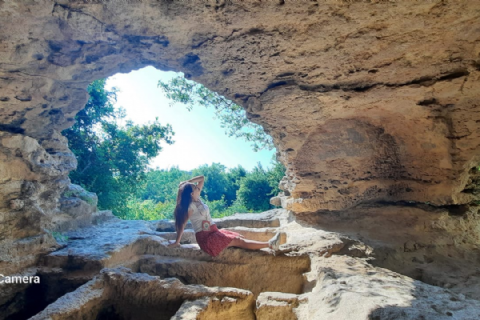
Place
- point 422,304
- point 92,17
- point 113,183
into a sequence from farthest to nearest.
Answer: point 113,183 → point 92,17 → point 422,304

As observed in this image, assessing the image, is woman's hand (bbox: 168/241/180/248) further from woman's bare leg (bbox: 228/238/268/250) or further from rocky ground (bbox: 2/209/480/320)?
woman's bare leg (bbox: 228/238/268/250)

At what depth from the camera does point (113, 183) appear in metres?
9.06

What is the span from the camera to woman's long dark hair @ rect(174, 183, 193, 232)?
13.3ft

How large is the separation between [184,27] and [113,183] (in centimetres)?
742

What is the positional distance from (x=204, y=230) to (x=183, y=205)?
1.65 feet

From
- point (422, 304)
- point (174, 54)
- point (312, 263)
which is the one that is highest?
point (174, 54)

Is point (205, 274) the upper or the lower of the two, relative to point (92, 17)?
lower

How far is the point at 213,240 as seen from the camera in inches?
148

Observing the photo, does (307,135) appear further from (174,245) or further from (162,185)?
(162,185)

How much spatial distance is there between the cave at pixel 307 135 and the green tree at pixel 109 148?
4036mm

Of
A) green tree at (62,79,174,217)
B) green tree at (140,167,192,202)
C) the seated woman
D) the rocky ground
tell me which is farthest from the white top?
green tree at (140,167,192,202)

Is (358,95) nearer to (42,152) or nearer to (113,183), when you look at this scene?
(42,152)

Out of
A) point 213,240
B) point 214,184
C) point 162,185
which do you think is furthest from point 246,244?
point 162,185

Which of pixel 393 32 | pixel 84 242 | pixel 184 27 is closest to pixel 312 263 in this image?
pixel 393 32
